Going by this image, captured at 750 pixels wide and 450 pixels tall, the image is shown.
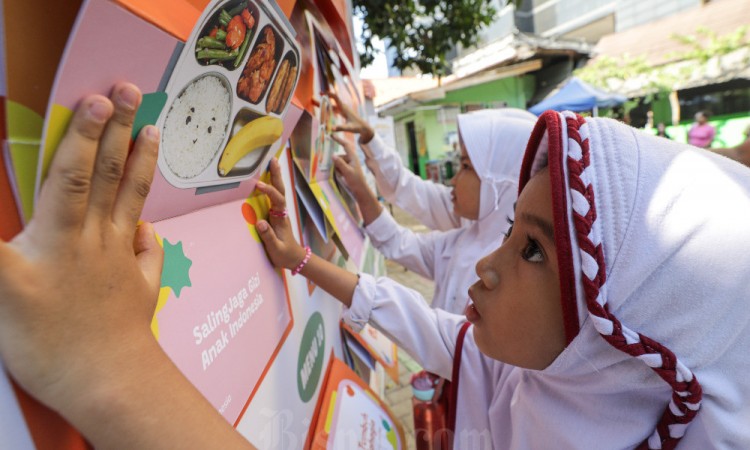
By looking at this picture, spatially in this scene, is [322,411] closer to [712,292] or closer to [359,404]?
[359,404]

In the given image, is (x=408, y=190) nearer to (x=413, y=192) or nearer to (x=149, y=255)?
(x=413, y=192)

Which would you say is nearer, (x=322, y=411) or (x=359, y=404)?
(x=322, y=411)

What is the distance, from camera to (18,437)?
0.28 metres

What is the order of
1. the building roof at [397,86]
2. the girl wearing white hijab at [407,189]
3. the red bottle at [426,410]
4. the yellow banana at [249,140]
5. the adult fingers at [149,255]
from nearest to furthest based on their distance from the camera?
the adult fingers at [149,255], the yellow banana at [249,140], the red bottle at [426,410], the girl wearing white hijab at [407,189], the building roof at [397,86]

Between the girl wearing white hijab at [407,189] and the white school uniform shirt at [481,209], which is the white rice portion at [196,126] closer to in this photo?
the white school uniform shirt at [481,209]

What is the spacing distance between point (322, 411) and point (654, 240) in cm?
67

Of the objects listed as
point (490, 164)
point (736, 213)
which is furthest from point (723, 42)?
point (736, 213)

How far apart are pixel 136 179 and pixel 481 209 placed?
1245mm

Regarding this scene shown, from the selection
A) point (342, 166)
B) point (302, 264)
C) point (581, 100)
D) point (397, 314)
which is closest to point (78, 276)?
point (302, 264)

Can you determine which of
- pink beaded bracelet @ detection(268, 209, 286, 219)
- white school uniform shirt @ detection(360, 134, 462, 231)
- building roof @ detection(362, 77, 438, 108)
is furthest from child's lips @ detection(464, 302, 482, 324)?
building roof @ detection(362, 77, 438, 108)

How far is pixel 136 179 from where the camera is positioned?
13.5 inches

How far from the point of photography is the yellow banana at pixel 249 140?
56 cm

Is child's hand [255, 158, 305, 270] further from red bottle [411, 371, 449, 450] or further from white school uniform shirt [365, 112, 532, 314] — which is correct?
red bottle [411, 371, 449, 450]

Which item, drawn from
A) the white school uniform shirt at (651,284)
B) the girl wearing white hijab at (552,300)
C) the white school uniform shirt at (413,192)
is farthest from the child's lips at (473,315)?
the white school uniform shirt at (413,192)
